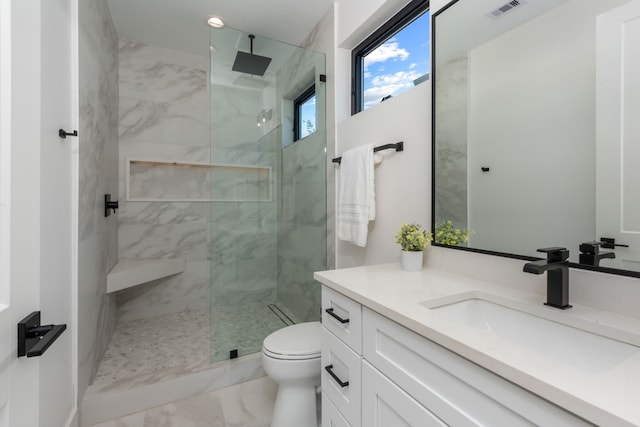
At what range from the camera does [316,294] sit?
85.2 inches

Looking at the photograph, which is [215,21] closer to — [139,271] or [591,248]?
[139,271]

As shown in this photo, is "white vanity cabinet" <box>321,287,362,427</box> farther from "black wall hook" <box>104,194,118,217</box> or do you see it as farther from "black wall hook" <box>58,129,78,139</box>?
"black wall hook" <box>104,194,118,217</box>

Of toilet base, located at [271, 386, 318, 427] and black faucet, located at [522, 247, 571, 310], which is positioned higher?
black faucet, located at [522, 247, 571, 310]

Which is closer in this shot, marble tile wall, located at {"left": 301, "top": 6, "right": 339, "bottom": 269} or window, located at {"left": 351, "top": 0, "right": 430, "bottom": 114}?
window, located at {"left": 351, "top": 0, "right": 430, "bottom": 114}

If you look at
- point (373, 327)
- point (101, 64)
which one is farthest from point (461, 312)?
point (101, 64)

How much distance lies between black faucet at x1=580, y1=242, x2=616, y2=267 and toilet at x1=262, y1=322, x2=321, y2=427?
112cm

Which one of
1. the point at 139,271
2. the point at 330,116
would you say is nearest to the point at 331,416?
→ the point at 330,116

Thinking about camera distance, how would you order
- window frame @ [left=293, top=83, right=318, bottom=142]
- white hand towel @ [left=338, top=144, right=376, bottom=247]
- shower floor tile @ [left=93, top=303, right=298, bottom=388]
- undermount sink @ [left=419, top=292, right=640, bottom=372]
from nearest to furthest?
undermount sink @ [left=419, top=292, right=640, bottom=372]
white hand towel @ [left=338, top=144, right=376, bottom=247]
shower floor tile @ [left=93, top=303, right=298, bottom=388]
window frame @ [left=293, top=83, right=318, bottom=142]

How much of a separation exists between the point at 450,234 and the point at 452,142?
0.40 meters

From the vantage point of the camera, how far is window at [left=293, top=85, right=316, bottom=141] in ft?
7.53

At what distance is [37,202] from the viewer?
99 centimetres

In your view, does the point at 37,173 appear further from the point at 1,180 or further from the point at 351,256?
the point at 351,256

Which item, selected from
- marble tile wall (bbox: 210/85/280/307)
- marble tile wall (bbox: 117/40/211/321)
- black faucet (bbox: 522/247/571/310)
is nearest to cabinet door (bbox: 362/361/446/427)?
black faucet (bbox: 522/247/571/310)

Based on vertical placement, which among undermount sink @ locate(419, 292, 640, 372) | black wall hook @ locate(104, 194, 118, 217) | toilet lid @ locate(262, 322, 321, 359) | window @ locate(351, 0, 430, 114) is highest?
window @ locate(351, 0, 430, 114)
